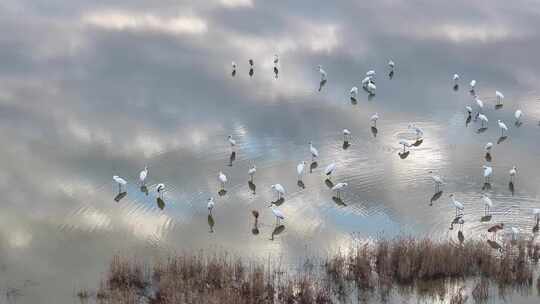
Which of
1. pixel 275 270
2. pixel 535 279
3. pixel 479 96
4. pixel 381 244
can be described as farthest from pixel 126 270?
pixel 479 96

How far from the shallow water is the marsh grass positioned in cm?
81

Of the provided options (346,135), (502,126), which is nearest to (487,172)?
(502,126)

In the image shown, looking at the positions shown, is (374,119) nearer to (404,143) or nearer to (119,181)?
(404,143)

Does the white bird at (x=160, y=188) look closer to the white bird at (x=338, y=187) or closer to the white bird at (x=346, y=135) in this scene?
the white bird at (x=338, y=187)

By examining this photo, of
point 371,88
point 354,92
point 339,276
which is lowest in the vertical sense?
point 339,276

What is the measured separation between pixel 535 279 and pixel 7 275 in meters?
11.3

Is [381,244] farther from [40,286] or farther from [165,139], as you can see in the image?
[165,139]

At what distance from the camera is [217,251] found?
1777cm

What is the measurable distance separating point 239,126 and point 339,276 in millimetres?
10799

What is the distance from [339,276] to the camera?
16281 millimetres

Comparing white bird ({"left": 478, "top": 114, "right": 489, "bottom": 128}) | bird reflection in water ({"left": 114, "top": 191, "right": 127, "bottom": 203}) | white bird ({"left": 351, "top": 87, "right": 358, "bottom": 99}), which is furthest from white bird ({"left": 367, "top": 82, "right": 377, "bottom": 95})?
bird reflection in water ({"left": 114, "top": 191, "right": 127, "bottom": 203})

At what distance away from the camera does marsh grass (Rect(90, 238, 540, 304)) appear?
1512cm

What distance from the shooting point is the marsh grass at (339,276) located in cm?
1512

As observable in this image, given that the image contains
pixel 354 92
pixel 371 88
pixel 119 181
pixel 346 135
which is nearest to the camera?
pixel 119 181
